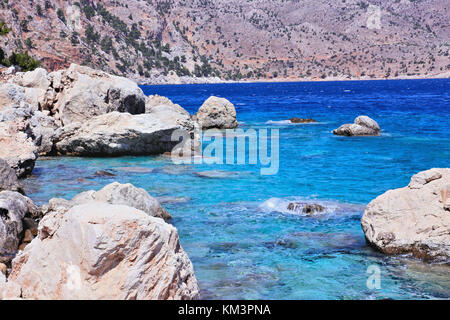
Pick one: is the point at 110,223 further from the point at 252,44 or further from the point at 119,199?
the point at 252,44

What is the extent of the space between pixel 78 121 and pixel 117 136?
126 inches

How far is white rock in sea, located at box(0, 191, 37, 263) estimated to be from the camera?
934 cm

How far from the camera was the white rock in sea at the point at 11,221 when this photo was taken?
30.6ft

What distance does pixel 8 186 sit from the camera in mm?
13367

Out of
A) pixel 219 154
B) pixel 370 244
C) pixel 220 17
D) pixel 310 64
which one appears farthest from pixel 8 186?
pixel 220 17

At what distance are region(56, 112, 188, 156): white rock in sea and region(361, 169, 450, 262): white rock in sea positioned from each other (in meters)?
12.2

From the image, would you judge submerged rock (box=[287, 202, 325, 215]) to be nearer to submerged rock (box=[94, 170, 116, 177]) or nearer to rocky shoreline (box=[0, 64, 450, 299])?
rocky shoreline (box=[0, 64, 450, 299])

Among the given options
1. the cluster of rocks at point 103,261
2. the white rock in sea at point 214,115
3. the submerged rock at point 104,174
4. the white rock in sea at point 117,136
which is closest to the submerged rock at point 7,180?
the submerged rock at point 104,174

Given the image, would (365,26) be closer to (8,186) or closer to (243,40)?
(243,40)

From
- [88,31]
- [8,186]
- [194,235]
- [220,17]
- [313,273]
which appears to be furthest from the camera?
[220,17]

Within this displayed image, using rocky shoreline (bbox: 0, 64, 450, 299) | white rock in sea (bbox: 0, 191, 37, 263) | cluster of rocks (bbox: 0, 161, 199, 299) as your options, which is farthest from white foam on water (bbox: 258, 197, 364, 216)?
cluster of rocks (bbox: 0, 161, 199, 299)

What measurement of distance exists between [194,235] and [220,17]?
194117mm

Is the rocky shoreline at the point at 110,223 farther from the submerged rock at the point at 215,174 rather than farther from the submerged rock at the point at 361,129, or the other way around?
the submerged rock at the point at 361,129

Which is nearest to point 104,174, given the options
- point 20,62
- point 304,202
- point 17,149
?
point 17,149
